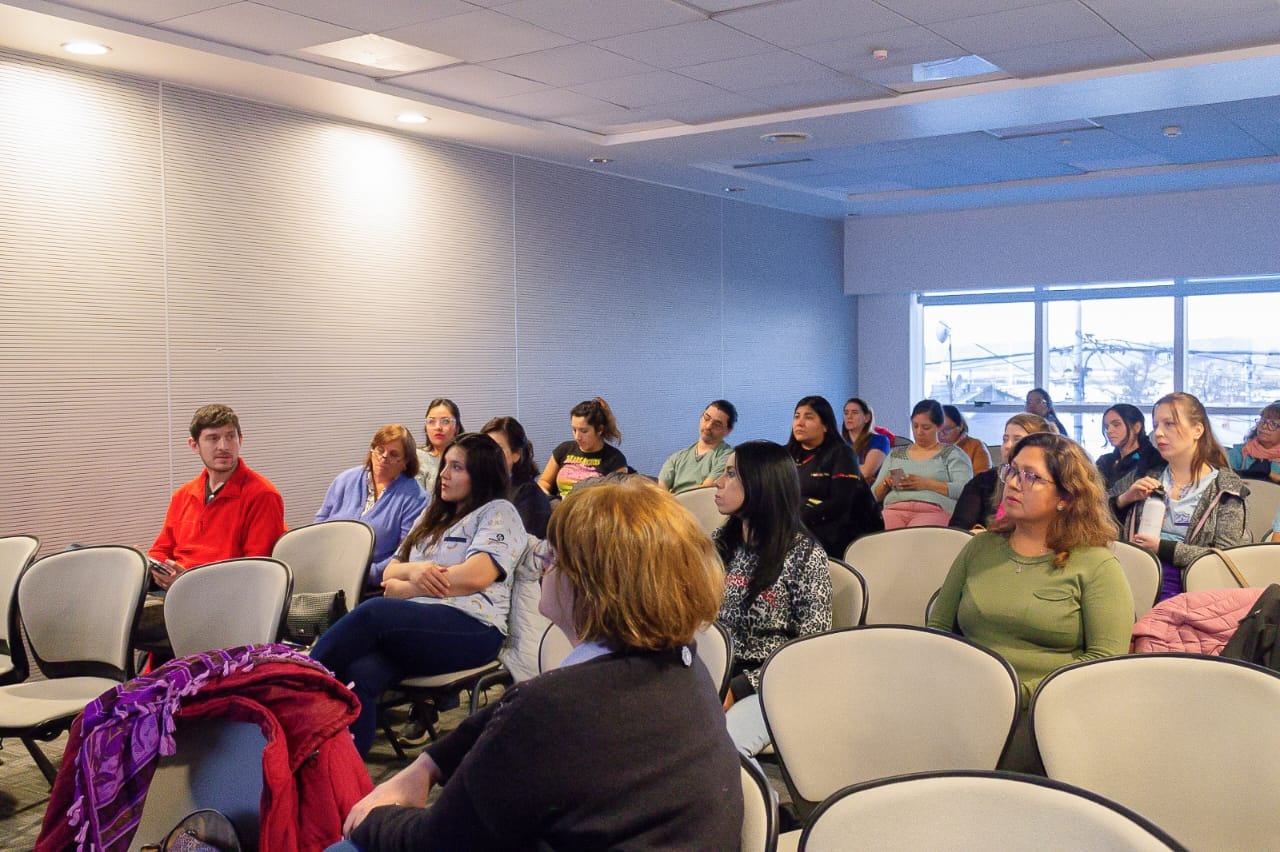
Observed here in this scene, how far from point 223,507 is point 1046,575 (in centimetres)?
370

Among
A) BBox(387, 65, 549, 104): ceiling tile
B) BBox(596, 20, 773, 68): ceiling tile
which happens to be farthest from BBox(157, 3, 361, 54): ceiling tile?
BBox(596, 20, 773, 68): ceiling tile

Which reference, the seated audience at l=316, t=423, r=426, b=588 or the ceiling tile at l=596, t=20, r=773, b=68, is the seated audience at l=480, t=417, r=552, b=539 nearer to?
the seated audience at l=316, t=423, r=426, b=588

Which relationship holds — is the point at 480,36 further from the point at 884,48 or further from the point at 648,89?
the point at 884,48

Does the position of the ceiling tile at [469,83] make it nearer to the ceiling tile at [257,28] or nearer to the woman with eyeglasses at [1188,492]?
the ceiling tile at [257,28]

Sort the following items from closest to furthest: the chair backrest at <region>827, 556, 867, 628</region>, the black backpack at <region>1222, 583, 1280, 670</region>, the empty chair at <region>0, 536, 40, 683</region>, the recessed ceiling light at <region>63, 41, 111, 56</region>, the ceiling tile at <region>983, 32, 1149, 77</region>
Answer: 1. the black backpack at <region>1222, 583, 1280, 670</region>
2. the chair backrest at <region>827, 556, 867, 628</region>
3. the empty chair at <region>0, 536, 40, 683</region>
4. the recessed ceiling light at <region>63, 41, 111, 56</region>
5. the ceiling tile at <region>983, 32, 1149, 77</region>

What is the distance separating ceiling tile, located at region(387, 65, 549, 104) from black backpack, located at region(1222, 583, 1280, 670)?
465cm

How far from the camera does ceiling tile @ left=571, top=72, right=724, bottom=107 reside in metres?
6.34

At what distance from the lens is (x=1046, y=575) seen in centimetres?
328

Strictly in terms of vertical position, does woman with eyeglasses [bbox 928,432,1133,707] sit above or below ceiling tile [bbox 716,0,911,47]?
below

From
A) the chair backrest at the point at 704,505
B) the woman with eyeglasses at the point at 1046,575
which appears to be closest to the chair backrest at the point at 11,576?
the chair backrest at the point at 704,505

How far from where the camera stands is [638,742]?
71.6 inches

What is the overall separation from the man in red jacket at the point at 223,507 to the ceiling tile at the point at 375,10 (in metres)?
1.84

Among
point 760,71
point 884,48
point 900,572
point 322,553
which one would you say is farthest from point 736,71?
point 322,553

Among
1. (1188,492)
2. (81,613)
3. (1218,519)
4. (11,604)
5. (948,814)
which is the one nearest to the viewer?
(948,814)
